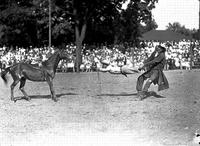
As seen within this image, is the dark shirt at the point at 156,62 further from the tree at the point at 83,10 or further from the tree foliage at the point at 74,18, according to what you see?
the tree foliage at the point at 74,18

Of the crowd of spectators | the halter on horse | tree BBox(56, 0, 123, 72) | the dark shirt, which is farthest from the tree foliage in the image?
the dark shirt

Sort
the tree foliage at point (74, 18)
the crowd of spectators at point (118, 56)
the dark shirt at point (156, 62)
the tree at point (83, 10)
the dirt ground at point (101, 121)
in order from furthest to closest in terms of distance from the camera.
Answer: the tree foliage at point (74, 18), the tree at point (83, 10), the crowd of spectators at point (118, 56), the dark shirt at point (156, 62), the dirt ground at point (101, 121)

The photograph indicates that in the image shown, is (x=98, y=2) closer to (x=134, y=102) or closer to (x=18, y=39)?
A: (x=18, y=39)

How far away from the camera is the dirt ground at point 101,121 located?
330 inches

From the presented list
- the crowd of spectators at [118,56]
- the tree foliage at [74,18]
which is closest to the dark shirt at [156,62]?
the crowd of spectators at [118,56]

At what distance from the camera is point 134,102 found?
1462cm

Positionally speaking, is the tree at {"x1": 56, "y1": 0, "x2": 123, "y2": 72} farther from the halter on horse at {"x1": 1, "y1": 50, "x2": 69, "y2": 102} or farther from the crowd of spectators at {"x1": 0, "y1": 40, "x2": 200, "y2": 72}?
the halter on horse at {"x1": 1, "y1": 50, "x2": 69, "y2": 102}

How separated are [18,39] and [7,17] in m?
7.06

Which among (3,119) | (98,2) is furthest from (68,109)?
(98,2)

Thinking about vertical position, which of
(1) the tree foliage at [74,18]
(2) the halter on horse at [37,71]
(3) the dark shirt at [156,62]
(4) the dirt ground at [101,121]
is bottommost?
(4) the dirt ground at [101,121]

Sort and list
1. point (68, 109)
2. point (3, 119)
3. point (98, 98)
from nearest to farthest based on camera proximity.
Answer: point (3, 119) → point (68, 109) → point (98, 98)

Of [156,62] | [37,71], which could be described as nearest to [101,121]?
[156,62]

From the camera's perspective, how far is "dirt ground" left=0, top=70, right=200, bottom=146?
27.5 ft

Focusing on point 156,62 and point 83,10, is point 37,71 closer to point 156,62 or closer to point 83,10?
point 156,62
